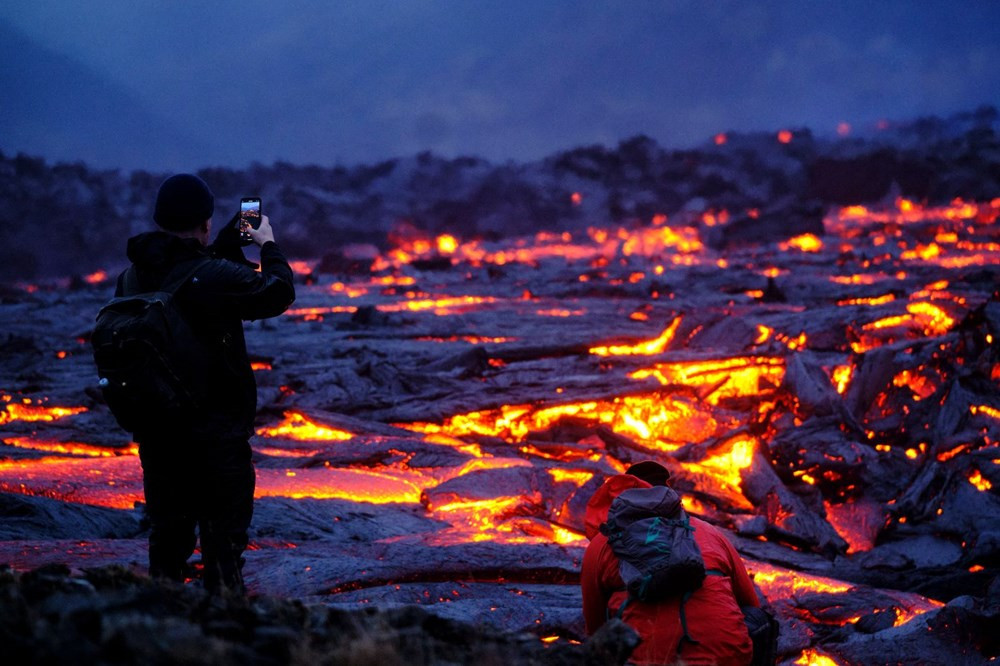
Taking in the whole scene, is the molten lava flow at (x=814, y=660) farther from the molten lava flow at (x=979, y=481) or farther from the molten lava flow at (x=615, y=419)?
the molten lava flow at (x=615, y=419)

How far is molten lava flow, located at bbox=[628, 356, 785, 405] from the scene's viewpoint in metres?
9.23

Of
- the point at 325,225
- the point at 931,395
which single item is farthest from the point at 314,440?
the point at 325,225

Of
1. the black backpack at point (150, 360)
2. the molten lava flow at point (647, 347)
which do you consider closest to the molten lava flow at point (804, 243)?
the molten lava flow at point (647, 347)

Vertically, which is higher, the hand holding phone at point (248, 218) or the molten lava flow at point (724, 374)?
the hand holding phone at point (248, 218)

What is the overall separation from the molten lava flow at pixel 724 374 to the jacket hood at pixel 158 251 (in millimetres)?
6900

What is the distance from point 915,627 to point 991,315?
599cm

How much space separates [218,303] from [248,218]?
48 centimetres

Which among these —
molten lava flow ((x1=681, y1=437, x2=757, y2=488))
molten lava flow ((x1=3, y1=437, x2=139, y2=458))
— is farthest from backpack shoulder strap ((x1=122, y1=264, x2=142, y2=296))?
molten lava flow ((x1=681, y1=437, x2=757, y2=488))

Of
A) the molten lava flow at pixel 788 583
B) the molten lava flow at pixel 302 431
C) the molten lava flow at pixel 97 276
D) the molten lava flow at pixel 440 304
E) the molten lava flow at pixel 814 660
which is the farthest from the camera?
the molten lava flow at pixel 97 276

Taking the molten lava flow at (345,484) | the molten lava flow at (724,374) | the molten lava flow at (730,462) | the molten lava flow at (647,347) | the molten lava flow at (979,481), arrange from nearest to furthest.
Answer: the molten lava flow at (345,484)
the molten lava flow at (979,481)
the molten lava flow at (730,462)
the molten lava flow at (724,374)
the molten lava flow at (647,347)

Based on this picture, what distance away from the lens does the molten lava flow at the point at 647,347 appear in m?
11.1

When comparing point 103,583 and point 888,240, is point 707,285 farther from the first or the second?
point 103,583

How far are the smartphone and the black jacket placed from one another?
170 millimetres

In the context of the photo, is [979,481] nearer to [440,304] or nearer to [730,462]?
[730,462]
